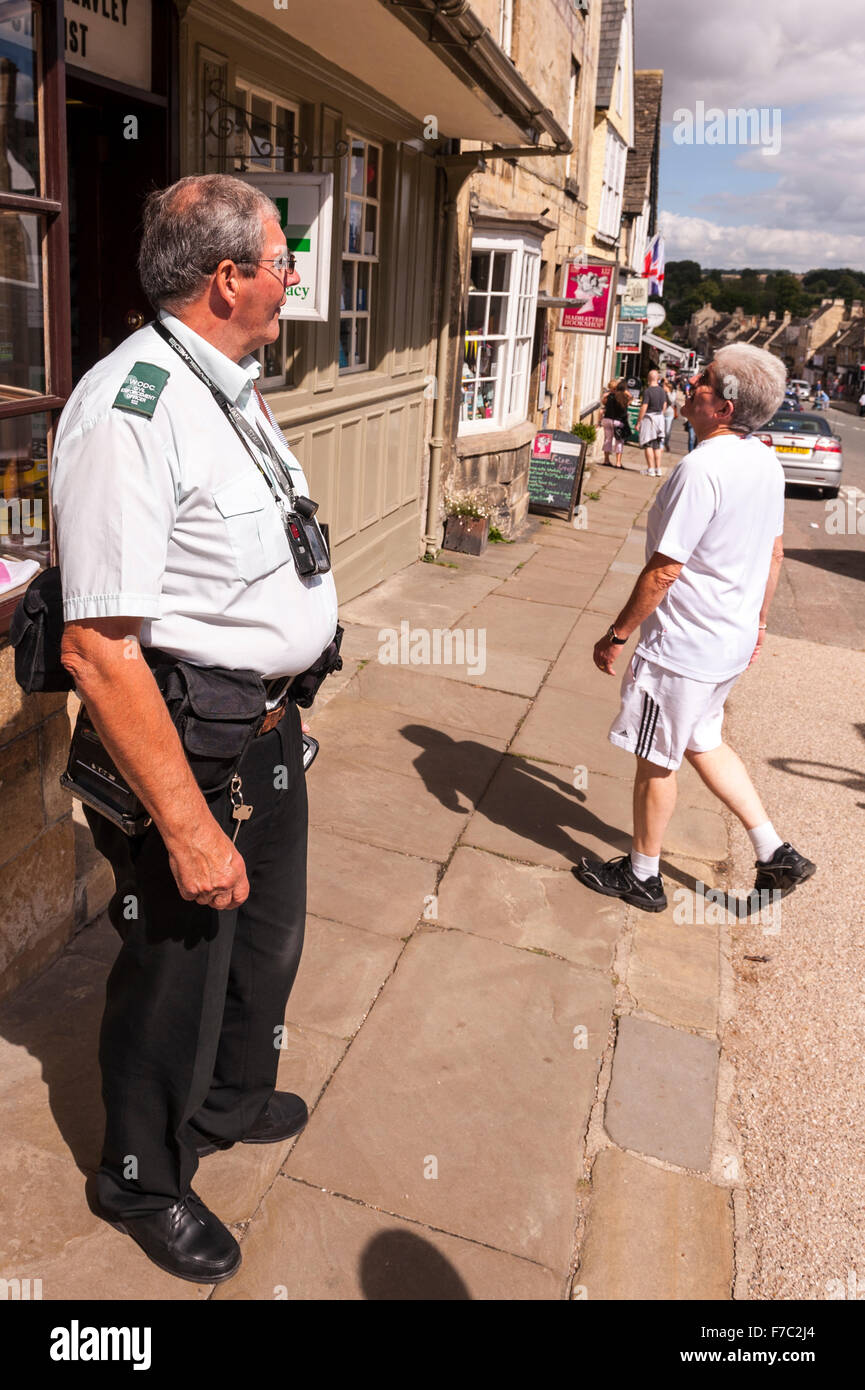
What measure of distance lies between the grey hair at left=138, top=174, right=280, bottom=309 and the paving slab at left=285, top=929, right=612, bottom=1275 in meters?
2.11

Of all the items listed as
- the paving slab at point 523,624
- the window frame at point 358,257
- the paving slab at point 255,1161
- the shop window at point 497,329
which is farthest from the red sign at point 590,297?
the paving slab at point 255,1161

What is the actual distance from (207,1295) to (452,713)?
3.94m

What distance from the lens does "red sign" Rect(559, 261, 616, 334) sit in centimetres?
1485

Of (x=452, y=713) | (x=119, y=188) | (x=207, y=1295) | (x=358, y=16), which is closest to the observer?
(x=207, y=1295)

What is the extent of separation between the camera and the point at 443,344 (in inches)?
366

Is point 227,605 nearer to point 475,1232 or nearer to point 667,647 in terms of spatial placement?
point 475,1232

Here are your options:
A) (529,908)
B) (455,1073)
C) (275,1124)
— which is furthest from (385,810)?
(275,1124)

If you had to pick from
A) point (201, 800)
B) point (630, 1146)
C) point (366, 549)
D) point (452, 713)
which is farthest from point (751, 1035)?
point (366, 549)

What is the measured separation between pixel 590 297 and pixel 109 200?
11.4 m

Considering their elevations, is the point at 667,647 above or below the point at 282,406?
below

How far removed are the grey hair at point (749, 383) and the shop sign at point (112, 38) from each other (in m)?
2.62

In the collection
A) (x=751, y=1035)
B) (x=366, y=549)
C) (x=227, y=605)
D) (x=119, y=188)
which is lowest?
(x=751, y=1035)

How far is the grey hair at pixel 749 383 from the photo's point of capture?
137 inches

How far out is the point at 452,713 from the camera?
6.01m
